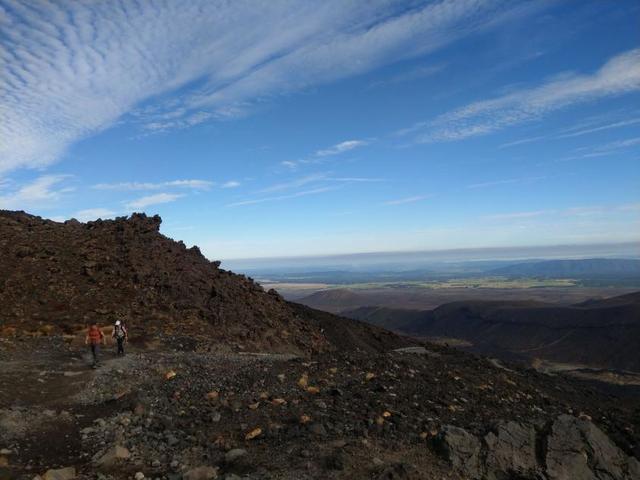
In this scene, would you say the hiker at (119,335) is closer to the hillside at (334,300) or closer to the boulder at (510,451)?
the boulder at (510,451)

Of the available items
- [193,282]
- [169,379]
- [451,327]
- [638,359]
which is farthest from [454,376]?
[451,327]

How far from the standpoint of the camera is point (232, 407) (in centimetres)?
1048

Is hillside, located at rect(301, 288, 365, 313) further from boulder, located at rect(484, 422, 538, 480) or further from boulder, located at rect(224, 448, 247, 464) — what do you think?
boulder, located at rect(224, 448, 247, 464)

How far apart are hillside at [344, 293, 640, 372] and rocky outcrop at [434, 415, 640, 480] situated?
47034 mm

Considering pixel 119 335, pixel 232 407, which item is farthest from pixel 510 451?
pixel 119 335

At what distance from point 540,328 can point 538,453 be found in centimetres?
6422

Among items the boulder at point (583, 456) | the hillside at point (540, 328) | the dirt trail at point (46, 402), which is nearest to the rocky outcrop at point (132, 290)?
the dirt trail at point (46, 402)

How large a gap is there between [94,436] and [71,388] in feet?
9.84

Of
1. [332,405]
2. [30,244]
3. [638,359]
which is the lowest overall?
[638,359]

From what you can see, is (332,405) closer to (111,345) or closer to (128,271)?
(111,345)

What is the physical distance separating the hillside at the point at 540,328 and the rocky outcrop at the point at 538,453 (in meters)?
47.0

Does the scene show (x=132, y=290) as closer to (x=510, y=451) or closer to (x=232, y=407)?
(x=232, y=407)

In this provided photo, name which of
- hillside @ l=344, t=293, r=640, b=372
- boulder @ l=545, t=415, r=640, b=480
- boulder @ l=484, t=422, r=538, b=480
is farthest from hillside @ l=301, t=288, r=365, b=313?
boulder @ l=484, t=422, r=538, b=480

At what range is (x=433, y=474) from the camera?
8.19 m
